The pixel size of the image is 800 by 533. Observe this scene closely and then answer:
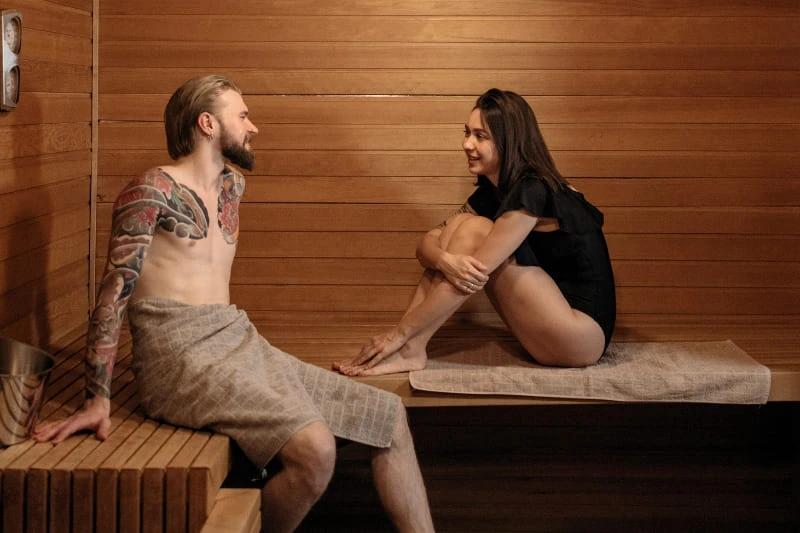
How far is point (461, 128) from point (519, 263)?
94 cm

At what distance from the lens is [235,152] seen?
136 inches

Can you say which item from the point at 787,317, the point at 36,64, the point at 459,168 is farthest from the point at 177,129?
the point at 787,317

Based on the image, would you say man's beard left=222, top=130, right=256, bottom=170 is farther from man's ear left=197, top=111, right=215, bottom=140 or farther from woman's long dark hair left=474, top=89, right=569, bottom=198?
woman's long dark hair left=474, top=89, right=569, bottom=198

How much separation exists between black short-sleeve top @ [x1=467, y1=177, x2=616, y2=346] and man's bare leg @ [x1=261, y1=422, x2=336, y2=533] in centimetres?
105

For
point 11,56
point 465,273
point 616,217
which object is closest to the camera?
point 11,56

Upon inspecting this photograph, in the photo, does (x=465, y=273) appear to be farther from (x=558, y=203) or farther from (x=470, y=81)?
(x=470, y=81)

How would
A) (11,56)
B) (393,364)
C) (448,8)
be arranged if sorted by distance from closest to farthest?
(11,56)
(393,364)
(448,8)

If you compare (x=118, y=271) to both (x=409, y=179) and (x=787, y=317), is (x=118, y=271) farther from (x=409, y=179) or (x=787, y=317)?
(x=787, y=317)

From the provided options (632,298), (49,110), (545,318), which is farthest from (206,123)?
(632,298)

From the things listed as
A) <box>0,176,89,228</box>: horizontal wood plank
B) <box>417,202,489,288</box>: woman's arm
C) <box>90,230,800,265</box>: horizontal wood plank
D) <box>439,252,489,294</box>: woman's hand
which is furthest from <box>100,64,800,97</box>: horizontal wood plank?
<box>439,252,489,294</box>: woman's hand

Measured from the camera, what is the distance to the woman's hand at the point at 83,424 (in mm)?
3043

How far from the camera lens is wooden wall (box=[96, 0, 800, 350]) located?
452cm

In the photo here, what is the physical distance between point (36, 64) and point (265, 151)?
1025mm

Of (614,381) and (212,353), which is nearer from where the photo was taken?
(212,353)
